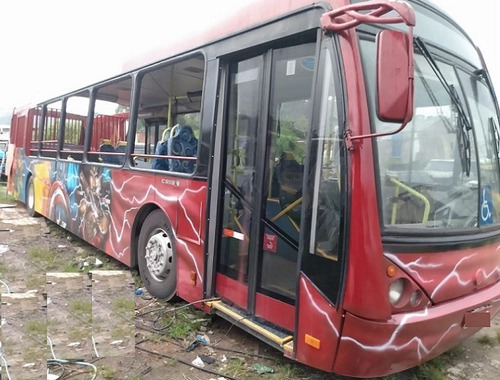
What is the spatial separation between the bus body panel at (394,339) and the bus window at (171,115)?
2124 mm

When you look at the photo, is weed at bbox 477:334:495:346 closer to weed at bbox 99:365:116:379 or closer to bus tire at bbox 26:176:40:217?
weed at bbox 99:365:116:379

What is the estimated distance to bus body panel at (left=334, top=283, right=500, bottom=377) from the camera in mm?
2641

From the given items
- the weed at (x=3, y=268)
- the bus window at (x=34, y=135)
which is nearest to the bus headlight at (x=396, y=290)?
the weed at (x=3, y=268)

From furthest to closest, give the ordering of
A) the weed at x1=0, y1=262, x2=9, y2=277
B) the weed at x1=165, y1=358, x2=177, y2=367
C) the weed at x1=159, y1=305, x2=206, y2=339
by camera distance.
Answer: the weed at x1=159, y1=305, x2=206, y2=339
the weed at x1=165, y1=358, x2=177, y2=367
the weed at x1=0, y1=262, x2=9, y2=277

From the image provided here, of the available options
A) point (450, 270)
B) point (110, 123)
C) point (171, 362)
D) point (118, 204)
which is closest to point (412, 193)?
point (450, 270)

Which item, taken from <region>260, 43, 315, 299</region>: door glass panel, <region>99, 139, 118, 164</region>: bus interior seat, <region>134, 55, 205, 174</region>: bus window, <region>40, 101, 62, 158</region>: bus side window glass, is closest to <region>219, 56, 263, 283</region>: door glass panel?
<region>260, 43, 315, 299</region>: door glass panel

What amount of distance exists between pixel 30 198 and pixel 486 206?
8.88m

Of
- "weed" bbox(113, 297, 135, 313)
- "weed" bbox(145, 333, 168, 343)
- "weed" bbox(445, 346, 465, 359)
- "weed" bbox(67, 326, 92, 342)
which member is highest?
"weed" bbox(113, 297, 135, 313)

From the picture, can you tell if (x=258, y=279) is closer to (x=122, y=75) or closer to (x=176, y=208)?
(x=176, y=208)

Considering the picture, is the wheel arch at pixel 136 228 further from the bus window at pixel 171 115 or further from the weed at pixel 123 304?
the weed at pixel 123 304

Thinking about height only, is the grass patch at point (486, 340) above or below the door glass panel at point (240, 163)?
below

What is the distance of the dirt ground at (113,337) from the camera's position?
224cm

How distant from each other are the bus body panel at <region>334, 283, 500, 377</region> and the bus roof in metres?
1.98

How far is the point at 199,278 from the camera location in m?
3.96
